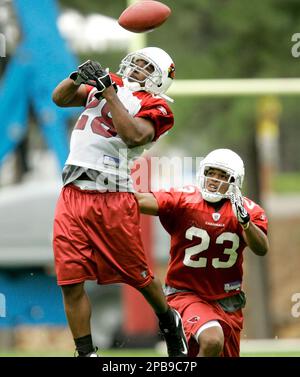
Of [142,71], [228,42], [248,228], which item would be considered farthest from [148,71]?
[228,42]

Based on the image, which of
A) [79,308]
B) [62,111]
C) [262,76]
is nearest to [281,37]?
[262,76]

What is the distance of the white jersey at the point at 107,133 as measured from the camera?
228 inches

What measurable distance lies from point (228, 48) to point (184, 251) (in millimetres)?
5451

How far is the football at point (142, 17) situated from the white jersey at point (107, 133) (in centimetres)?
44

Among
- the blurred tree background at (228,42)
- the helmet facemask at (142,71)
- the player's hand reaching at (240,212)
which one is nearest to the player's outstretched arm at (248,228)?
the player's hand reaching at (240,212)

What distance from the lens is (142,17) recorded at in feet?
20.3

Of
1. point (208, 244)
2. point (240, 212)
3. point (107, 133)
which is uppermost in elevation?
point (107, 133)

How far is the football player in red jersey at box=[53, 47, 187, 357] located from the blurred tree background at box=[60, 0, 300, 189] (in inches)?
195

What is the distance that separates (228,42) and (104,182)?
591 centimetres

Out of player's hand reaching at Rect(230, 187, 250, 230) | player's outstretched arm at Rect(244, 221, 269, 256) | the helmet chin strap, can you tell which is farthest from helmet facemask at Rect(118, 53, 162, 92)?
player's outstretched arm at Rect(244, 221, 269, 256)

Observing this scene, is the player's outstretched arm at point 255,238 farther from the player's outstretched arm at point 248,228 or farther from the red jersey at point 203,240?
the red jersey at point 203,240

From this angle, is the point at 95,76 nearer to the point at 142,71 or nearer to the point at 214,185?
the point at 142,71

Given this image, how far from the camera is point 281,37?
1142 centimetres

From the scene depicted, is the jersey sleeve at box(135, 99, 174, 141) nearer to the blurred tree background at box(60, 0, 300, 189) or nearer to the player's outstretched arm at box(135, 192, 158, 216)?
the player's outstretched arm at box(135, 192, 158, 216)
